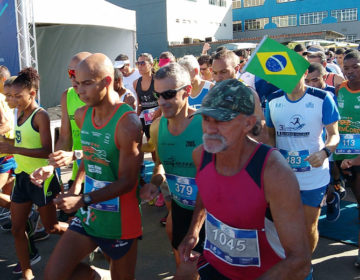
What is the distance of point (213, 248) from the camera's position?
6.91ft

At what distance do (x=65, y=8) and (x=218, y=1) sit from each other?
4674 centimetres

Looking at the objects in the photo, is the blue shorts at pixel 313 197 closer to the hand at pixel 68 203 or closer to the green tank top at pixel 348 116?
the green tank top at pixel 348 116

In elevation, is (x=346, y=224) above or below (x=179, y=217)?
below

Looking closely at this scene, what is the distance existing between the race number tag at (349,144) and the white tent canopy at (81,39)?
379 inches

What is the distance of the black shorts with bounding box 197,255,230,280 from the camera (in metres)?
2.08

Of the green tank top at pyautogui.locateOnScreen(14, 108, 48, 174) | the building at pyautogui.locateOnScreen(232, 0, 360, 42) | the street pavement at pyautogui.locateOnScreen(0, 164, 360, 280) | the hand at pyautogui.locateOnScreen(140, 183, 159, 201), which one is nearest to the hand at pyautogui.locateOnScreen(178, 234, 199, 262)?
the hand at pyautogui.locateOnScreen(140, 183, 159, 201)

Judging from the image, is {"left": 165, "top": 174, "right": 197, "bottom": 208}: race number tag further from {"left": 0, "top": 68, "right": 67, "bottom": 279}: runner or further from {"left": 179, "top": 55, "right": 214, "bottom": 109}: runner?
{"left": 179, "top": 55, "right": 214, "bottom": 109}: runner

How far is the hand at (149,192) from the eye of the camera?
2656mm

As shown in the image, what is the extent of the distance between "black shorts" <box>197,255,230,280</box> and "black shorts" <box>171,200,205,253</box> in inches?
28.7

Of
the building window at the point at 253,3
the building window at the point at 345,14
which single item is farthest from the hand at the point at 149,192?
the building window at the point at 253,3

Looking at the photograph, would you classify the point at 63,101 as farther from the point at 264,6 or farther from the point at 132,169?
the point at 264,6

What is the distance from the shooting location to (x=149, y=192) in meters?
2.69

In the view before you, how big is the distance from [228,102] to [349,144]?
3188 mm

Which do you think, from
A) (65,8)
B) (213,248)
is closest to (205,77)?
(213,248)
